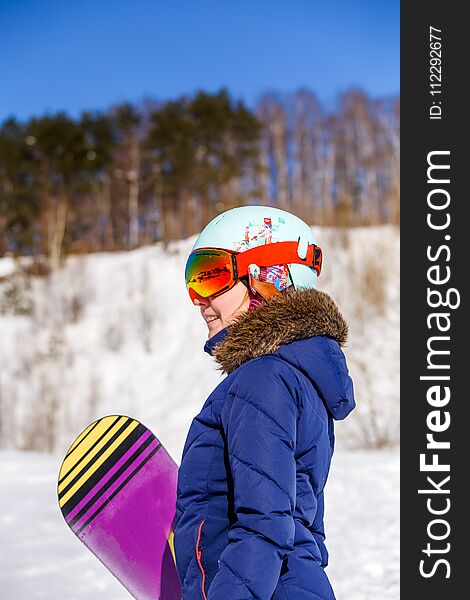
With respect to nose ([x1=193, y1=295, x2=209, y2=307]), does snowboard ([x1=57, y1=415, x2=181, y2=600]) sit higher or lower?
lower

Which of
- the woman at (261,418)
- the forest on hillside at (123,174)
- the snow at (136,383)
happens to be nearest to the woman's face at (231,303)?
the woman at (261,418)

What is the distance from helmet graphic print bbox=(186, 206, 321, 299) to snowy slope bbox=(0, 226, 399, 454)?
6.01 meters

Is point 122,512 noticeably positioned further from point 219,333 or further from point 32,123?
point 32,123

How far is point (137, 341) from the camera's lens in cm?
1416

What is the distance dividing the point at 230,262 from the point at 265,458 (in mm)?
450

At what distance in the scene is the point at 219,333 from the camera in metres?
1.53

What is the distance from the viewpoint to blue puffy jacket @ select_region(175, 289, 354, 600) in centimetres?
126

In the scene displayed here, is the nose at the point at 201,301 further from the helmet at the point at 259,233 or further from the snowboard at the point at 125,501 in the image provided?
the snowboard at the point at 125,501

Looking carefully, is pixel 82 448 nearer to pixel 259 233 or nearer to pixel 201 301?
pixel 201 301

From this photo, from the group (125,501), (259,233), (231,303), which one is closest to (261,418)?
(231,303)

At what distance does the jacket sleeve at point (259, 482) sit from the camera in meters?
1.24

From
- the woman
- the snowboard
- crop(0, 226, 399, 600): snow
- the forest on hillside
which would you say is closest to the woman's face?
the woman

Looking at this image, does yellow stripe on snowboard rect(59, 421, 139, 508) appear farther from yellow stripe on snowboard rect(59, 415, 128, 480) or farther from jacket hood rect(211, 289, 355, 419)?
jacket hood rect(211, 289, 355, 419)

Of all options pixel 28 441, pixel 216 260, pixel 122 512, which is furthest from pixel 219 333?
pixel 28 441
